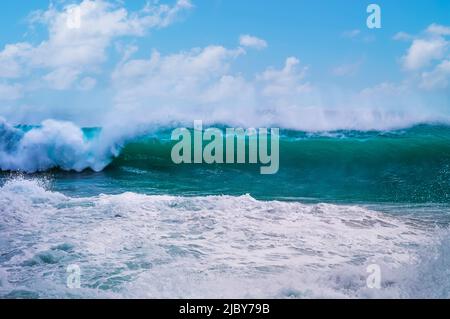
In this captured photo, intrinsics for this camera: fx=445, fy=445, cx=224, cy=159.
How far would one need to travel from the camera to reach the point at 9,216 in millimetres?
6035

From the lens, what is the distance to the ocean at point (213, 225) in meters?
3.73

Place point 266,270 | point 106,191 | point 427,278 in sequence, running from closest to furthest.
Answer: point 427,278, point 266,270, point 106,191

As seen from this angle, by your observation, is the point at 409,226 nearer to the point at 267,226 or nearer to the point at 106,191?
the point at 267,226

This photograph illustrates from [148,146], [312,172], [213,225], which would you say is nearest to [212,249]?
[213,225]

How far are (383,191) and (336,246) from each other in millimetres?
5027

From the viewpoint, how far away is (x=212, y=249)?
4.73 m

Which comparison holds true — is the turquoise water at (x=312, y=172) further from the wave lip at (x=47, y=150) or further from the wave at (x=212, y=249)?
the wave at (x=212, y=249)

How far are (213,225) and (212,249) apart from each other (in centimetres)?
98

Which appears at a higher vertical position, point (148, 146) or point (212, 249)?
point (148, 146)

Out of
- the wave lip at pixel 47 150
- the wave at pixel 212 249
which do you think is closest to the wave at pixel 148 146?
the wave lip at pixel 47 150

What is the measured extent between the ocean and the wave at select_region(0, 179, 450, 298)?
17 millimetres

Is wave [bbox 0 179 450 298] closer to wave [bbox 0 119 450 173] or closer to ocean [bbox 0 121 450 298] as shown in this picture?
ocean [bbox 0 121 450 298]

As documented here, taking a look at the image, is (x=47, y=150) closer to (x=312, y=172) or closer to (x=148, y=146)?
(x=148, y=146)
